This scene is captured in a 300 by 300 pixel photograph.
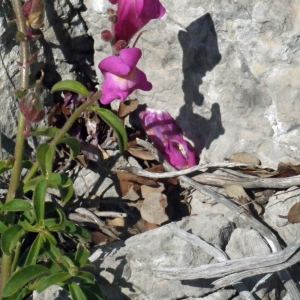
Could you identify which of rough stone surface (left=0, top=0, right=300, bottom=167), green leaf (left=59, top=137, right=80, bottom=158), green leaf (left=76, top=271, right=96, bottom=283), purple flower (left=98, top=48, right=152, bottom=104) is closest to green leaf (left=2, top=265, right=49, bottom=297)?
green leaf (left=76, top=271, right=96, bottom=283)

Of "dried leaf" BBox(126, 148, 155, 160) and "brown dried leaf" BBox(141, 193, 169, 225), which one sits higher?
"dried leaf" BBox(126, 148, 155, 160)

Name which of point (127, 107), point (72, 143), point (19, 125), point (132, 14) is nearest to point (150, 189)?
point (127, 107)

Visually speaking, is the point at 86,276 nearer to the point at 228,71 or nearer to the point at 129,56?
the point at 129,56

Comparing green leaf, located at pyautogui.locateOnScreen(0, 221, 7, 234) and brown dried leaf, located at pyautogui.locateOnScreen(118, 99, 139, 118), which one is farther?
brown dried leaf, located at pyautogui.locateOnScreen(118, 99, 139, 118)

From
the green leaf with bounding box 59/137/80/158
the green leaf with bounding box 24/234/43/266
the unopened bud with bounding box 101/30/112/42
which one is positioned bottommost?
the green leaf with bounding box 24/234/43/266

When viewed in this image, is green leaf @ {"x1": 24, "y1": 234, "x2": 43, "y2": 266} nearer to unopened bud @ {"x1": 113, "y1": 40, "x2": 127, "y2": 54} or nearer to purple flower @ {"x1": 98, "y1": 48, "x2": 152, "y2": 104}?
purple flower @ {"x1": 98, "y1": 48, "x2": 152, "y2": 104}

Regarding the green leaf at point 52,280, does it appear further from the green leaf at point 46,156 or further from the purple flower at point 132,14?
the purple flower at point 132,14
